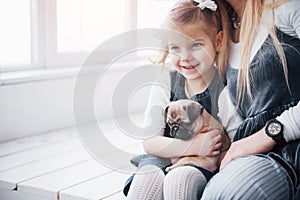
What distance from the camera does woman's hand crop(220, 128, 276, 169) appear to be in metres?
0.91

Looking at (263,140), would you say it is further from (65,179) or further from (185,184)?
(65,179)

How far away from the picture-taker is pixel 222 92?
3.15 ft

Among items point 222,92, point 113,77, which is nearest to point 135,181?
point 222,92

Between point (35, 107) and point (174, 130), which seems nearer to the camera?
point (174, 130)

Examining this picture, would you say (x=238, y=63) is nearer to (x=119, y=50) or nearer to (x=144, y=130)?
(x=144, y=130)

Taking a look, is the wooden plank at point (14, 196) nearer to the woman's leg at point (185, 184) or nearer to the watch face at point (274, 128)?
the woman's leg at point (185, 184)

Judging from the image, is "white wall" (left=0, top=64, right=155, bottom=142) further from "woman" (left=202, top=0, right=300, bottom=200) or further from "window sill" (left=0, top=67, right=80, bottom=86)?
"woman" (left=202, top=0, right=300, bottom=200)

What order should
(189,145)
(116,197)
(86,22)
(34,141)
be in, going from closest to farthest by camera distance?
(189,145)
(116,197)
(34,141)
(86,22)

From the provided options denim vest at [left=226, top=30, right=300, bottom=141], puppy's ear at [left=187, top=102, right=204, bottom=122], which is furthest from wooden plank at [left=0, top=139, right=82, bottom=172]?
denim vest at [left=226, top=30, right=300, bottom=141]

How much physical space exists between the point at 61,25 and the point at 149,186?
3.74 feet

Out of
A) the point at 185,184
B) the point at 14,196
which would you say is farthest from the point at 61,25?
the point at 185,184

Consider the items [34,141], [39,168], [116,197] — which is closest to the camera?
[116,197]

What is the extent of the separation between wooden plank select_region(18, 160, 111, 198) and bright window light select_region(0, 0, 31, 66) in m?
0.55

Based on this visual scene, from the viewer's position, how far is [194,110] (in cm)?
96
